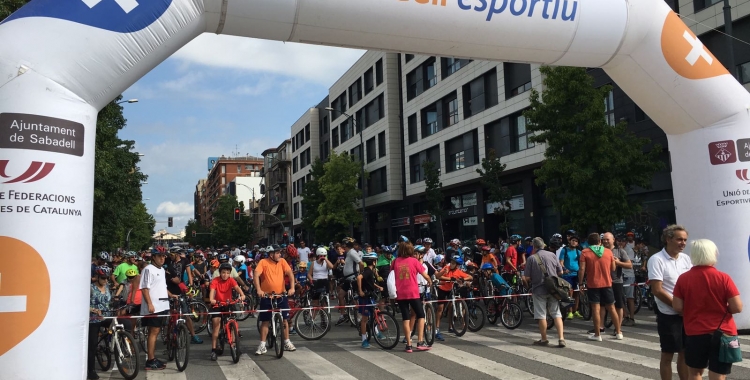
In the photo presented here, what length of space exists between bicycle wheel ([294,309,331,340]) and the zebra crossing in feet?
2.06

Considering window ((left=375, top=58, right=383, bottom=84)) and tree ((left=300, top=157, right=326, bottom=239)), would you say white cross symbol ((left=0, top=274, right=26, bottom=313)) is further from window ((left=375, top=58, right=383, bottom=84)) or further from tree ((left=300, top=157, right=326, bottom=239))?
tree ((left=300, top=157, right=326, bottom=239))

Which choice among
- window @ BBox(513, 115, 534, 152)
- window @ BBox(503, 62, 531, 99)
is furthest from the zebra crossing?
window @ BBox(503, 62, 531, 99)

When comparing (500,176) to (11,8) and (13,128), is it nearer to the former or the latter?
(11,8)

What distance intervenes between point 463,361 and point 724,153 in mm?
5530

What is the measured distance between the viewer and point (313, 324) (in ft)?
40.3

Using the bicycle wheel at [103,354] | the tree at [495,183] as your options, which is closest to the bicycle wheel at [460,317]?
the bicycle wheel at [103,354]

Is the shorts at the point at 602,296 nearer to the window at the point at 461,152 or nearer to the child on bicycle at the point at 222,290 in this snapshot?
the child on bicycle at the point at 222,290

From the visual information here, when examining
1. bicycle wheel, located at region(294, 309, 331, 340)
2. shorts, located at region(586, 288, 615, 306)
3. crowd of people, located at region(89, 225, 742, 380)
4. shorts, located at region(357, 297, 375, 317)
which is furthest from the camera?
bicycle wheel, located at region(294, 309, 331, 340)

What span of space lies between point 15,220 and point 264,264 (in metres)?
4.95

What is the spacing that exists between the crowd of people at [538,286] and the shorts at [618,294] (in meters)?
0.02

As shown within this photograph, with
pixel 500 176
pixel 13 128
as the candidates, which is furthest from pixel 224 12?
pixel 500 176

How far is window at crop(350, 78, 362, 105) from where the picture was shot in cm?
5228

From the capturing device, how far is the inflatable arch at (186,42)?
6.04 m

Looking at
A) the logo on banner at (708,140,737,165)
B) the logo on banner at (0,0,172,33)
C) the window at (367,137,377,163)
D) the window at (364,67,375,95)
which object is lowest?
the logo on banner at (708,140,737,165)
